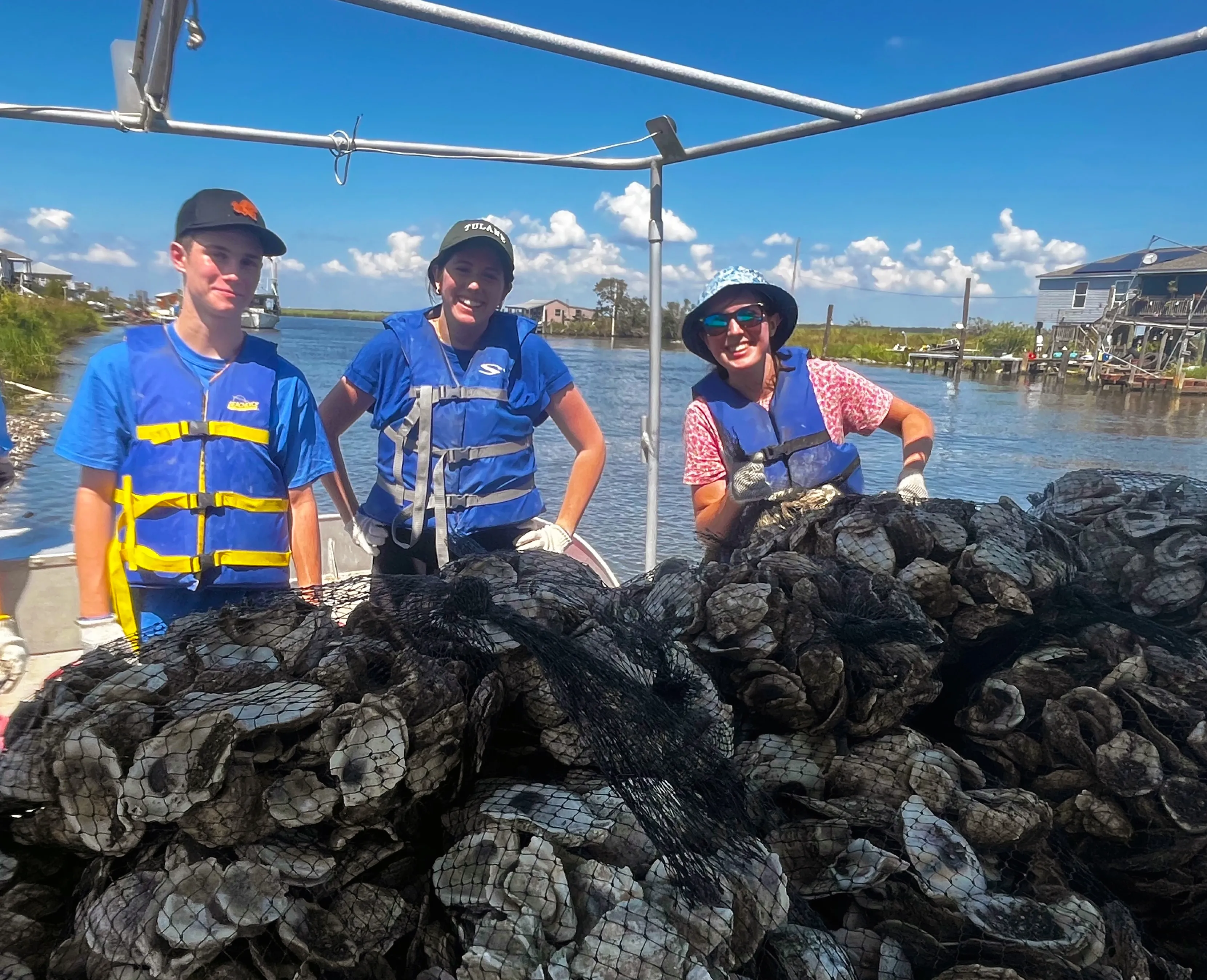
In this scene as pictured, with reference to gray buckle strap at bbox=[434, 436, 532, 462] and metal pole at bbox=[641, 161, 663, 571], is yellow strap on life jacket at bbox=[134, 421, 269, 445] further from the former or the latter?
metal pole at bbox=[641, 161, 663, 571]

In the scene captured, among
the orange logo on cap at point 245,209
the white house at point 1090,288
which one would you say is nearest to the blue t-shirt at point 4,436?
the orange logo on cap at point 245,209

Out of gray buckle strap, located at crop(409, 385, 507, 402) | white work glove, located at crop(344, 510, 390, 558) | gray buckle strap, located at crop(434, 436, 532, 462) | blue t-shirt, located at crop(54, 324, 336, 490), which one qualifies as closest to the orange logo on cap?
blue t-shirt, located at crop(54, 324, 336, 490)

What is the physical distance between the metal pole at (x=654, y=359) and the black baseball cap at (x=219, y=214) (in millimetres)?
1980

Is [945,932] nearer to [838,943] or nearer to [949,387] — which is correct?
[838,943]

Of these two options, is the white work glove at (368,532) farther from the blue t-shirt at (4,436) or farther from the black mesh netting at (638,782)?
the blue t-shirt at (4,436)

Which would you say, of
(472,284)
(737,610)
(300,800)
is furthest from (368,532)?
(300,800)

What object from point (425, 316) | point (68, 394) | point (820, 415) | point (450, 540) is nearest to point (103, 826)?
point (450, 540)

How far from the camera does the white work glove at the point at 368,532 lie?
3463 mm

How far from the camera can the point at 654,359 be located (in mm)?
4285

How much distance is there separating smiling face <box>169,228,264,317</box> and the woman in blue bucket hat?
179cm

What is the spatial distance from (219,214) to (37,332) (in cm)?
3969

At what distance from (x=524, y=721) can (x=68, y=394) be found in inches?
1199

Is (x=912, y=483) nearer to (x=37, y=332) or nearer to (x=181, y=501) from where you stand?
(x=181, y=501)

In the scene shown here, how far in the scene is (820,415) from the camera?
339cm
